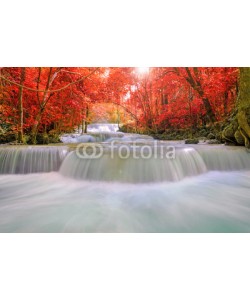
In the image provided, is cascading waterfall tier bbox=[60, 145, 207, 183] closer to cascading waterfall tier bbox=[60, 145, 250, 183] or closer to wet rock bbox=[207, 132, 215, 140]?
cascading waterfall tier bbox=[60, 145, 250, 183]

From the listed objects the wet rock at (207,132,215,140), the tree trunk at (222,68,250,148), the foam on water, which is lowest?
the foam on water

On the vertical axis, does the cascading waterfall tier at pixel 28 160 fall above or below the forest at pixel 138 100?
below

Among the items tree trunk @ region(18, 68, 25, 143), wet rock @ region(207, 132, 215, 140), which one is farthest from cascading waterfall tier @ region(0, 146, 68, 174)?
wet rock @ region(207, 132, 215, 140)

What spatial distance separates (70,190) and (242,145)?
13.0 feet

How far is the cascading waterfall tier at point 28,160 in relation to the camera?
4.02 meters

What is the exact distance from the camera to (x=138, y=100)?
935 cm

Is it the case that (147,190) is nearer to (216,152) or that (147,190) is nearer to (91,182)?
(91,182)

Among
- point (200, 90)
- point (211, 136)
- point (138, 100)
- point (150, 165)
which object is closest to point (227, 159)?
point (150, 165)

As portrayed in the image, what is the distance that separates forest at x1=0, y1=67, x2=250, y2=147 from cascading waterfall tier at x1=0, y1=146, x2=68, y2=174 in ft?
4.01

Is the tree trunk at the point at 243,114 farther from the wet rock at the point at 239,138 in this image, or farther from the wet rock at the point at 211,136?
the wet rock at the point at 211,136

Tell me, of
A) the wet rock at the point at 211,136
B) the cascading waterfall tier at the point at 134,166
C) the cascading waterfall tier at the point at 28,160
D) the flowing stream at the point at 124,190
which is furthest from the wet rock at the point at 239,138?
the cascading waterfall tier at the point at 28,160

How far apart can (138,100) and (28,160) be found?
6.48 meters

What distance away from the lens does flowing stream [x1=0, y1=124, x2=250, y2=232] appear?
6.57ft
